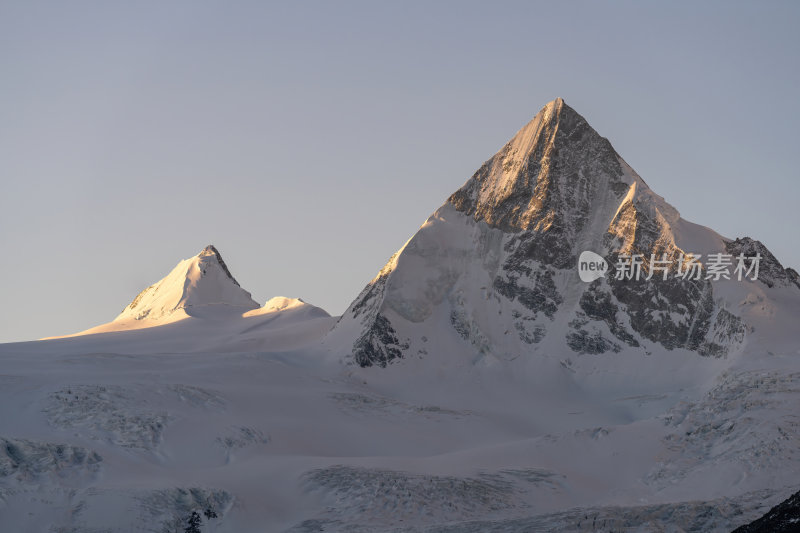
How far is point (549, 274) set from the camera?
11988 cm

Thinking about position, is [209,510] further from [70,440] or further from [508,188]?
[508,188]

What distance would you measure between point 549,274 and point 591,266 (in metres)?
5.10

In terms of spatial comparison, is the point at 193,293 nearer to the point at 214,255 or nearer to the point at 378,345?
the point at 214,255

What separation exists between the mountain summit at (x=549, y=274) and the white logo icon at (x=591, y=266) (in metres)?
0.70

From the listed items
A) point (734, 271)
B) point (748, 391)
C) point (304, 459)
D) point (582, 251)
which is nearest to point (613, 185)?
point (582, 251)

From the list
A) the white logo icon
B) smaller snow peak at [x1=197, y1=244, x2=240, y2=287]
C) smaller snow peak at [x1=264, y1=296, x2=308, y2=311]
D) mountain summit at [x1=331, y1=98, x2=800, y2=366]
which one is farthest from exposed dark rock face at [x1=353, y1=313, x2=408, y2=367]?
smaller snow peak at [x1=197, y1=244, x2=240, y2=287]

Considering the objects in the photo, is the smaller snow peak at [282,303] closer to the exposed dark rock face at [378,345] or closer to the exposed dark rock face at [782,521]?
the exposed dark rock face at [378,345]

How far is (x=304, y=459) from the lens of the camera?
234 feet

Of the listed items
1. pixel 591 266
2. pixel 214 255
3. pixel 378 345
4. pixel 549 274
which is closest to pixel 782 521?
pixel 378 345

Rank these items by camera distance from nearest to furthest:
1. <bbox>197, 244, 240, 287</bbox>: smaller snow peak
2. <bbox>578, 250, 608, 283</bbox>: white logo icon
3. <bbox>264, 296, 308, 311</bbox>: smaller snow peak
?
1. <bbox>578, 250, 608, 283</bbox>: white logo icon
2. <bbox>264, 296, 308, 311</bbox>: smaller snow peak
3. <bbox>197, 244, 240, 287</bbox>: smaller snow peak

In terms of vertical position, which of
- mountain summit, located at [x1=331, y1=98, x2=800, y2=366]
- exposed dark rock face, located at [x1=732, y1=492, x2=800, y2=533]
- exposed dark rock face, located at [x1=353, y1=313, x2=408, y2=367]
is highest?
mountain summit, located at [x1=331, y1=98, x2=800, y2=366]

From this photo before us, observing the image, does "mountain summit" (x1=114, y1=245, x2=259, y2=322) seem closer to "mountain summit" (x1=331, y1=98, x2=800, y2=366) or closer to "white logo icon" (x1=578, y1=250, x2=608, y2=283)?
"mountain summit" (x1=331, y1=98, x2=800, y2=366)

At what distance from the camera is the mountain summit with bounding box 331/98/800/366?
10894 cm

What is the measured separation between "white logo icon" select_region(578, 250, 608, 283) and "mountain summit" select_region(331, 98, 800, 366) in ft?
2.29
